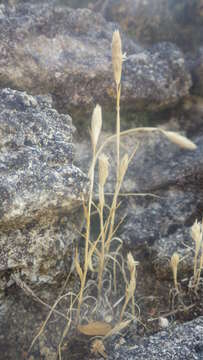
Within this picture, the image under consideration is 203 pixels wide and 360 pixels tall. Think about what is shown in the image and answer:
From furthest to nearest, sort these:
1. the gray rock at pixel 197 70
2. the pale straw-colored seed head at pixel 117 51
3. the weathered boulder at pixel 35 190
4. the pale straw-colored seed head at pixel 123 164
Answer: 1. the gray rock at pixel 197 70
2. the weathered boulder at pixel 35 190
3. the pale straw-colored seed head at pixel 123 164
4. the pale straw-colored seed head at pixel 117 51

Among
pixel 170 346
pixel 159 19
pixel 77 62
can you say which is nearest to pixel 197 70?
pixel 159 19

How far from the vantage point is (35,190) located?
992 mm

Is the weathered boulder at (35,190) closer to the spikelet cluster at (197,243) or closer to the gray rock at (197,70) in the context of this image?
the spikelet cluster at (197,243)

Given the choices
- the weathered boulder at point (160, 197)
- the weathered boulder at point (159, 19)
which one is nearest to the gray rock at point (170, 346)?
the weathered boulder at point (160, 197)

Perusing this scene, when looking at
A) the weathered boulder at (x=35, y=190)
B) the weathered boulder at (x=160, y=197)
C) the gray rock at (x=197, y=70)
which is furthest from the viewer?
the gray rock at (x=197, y=70)

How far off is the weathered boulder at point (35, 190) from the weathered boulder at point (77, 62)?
6.0 inches

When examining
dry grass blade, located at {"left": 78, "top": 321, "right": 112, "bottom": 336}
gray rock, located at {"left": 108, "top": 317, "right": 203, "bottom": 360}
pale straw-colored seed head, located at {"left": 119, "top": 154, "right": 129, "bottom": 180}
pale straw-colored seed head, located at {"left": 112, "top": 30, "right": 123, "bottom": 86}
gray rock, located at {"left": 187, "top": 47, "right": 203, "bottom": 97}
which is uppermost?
pale straw-colored seed head, located at {"left": 112, "top": 30, "right": 123, "bottom": 86}

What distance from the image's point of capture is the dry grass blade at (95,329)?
1020 millimetres

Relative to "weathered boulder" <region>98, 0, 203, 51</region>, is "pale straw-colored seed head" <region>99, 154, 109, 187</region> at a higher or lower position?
lower

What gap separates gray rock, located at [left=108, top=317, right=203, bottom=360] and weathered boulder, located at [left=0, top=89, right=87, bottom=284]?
266 mm

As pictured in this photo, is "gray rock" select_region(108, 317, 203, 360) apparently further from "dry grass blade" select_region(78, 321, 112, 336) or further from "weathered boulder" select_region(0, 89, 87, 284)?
"weathered boulder" select_region(0, 89, 87, 284)

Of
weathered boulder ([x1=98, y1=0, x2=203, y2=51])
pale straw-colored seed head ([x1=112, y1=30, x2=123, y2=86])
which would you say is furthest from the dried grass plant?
weathered boulder ([x1=98, y1=0, x2=203, y2=51])

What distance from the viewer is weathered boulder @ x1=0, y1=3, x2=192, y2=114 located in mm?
1252

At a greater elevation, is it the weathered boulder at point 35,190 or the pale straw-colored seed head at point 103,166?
the pale straw-colored seed head at point 103,166
